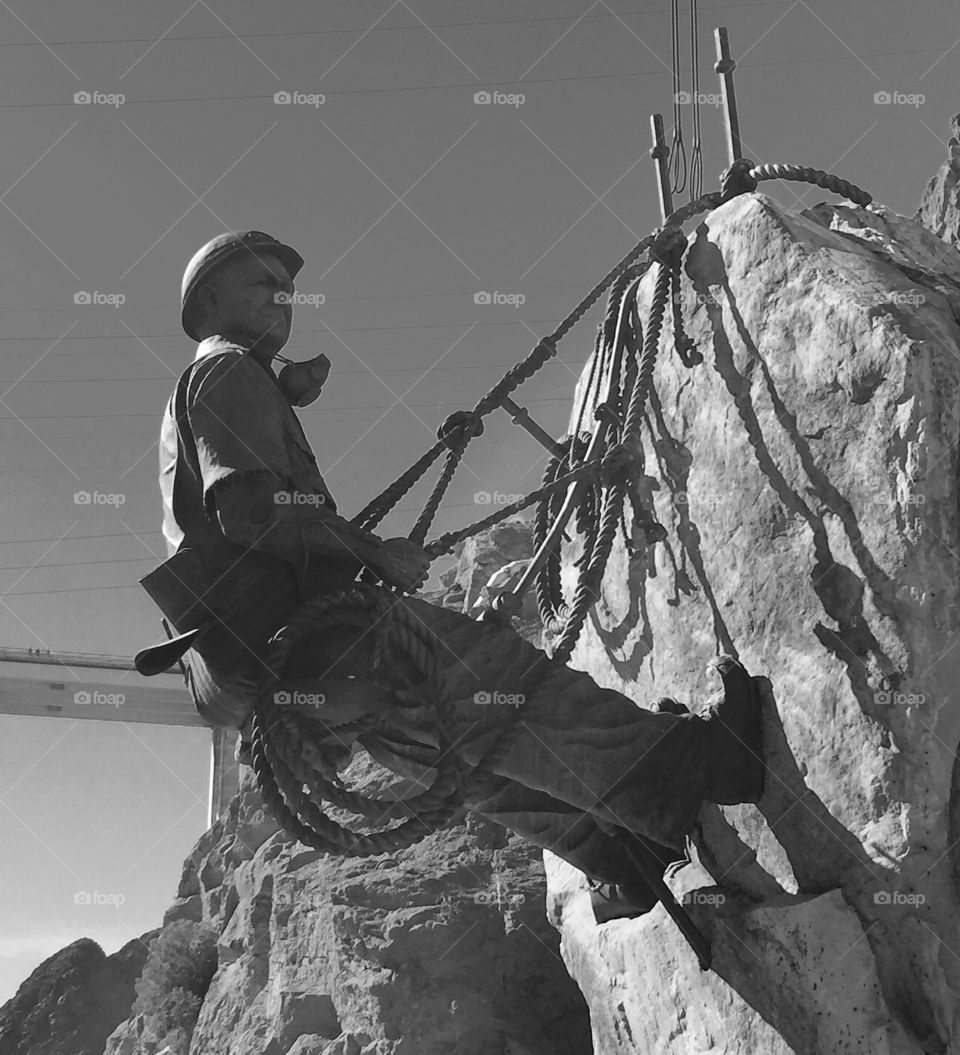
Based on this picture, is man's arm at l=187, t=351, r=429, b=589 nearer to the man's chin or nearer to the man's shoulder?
the man's shoulder

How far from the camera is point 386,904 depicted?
23.3 feet

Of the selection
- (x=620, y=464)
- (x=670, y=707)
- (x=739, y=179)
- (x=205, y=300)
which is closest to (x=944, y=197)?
(x=739, y=179)

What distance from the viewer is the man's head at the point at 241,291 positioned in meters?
4.17

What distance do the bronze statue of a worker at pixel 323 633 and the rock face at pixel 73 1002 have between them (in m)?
9.24

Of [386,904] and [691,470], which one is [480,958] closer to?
[386,904]

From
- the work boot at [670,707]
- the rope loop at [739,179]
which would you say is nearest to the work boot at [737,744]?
the work boot at [670,707]

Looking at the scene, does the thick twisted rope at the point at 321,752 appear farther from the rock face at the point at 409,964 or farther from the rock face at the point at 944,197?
the rock face at the point at 944,197

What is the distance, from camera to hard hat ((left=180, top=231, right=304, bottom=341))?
13.7ft

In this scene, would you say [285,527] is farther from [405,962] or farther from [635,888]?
[405,962]

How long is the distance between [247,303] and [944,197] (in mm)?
11320

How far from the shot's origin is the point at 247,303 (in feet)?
13.7

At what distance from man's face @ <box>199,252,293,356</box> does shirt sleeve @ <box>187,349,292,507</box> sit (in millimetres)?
207

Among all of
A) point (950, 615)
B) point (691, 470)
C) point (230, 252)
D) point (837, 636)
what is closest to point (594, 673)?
point (691, 470)

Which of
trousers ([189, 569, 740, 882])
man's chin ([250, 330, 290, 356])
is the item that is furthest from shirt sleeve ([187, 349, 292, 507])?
trousers ([189, 569, 740, 882])
